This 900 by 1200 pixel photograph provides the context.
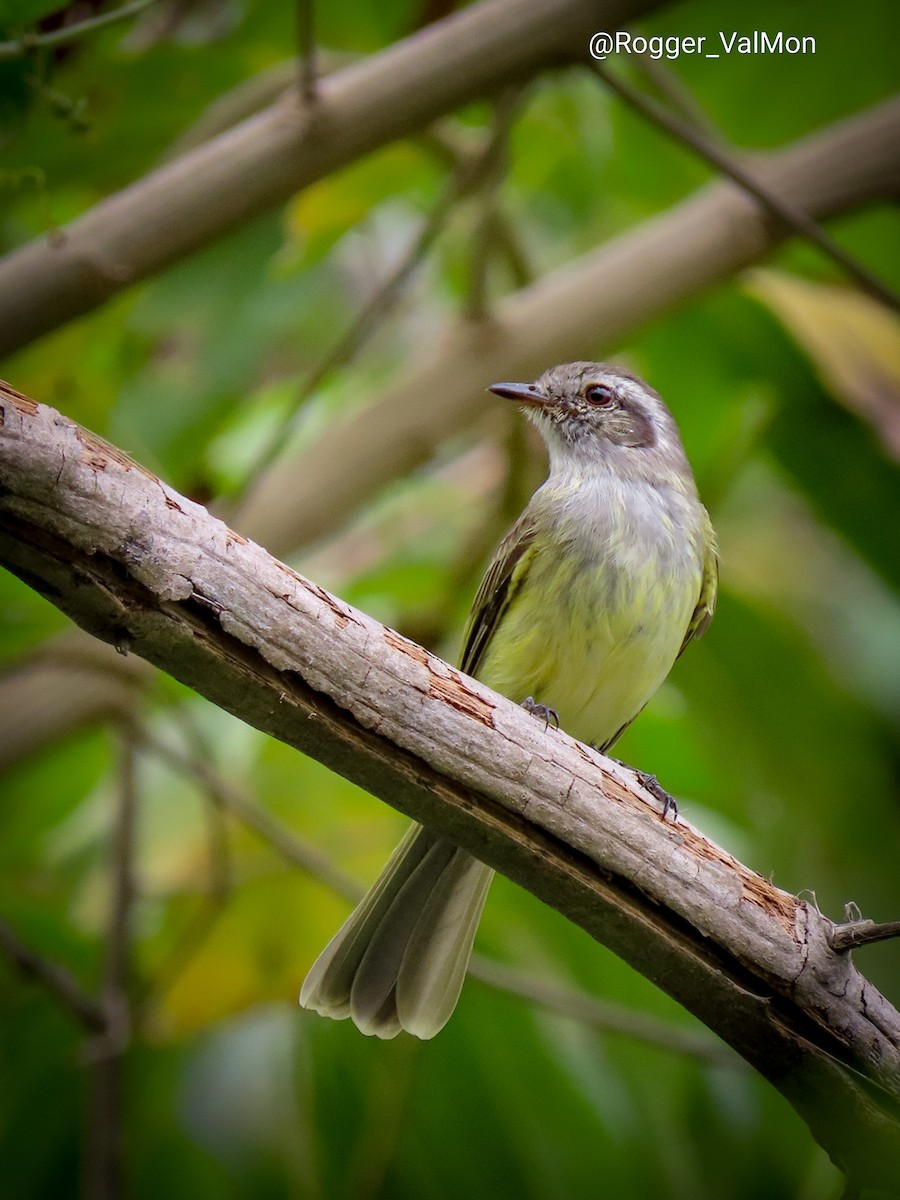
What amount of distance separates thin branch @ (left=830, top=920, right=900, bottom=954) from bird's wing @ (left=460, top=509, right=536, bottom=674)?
1.33 m

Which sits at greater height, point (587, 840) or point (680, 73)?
point (680, 73)

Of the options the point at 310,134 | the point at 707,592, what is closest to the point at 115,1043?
the point at 707,592

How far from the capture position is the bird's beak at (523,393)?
383cm

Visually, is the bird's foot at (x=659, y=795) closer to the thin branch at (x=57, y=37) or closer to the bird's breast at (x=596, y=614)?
the bird's breast at (x=596, y=614)

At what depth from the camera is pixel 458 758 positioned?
7.63 ft

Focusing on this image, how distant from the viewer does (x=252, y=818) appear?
400 cm

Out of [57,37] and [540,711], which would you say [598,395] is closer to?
[540,711]

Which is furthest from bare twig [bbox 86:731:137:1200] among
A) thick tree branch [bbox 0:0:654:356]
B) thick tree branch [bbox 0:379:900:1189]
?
thick tree branch [bbox 0:379:900:1189]

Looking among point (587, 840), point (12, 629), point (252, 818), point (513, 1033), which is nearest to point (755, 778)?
point (513, 1033)

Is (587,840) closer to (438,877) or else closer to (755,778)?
(438,877)

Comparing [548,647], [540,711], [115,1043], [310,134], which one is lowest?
[115,1043]

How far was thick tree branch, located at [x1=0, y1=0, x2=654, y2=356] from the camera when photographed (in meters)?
3.22

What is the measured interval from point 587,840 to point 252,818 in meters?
1.80

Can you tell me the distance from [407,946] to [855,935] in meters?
1.20
